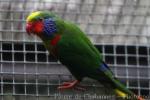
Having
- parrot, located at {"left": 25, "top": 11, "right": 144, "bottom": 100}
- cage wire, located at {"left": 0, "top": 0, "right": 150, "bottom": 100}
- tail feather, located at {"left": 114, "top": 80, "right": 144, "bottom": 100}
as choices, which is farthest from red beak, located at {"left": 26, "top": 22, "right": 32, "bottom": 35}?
tail feather, located at {"left": 114, "top": 80, "right": 144, "bottom": 100}

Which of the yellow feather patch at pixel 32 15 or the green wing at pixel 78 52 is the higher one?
the yellow feather patch at pixel 32 15

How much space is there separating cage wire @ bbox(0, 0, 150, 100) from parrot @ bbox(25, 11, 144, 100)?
0.10m

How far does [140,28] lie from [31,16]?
43 cm

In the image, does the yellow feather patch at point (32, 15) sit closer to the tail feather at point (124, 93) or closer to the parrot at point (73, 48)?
the parrot at point (73, 48)

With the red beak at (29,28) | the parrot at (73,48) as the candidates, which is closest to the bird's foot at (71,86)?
the parrot at (73,48)

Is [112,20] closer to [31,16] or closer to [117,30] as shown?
[117,30]

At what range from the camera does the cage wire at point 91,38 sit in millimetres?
3064

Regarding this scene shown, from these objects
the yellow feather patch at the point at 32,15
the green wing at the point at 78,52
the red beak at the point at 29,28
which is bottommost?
the green wing at the point at 78,52

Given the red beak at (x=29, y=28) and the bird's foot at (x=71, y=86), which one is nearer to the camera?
the red beak at (x=29, y=28)

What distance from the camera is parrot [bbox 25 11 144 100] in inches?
115

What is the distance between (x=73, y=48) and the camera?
2949mm

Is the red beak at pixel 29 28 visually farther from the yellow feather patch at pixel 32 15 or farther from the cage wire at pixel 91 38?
the cage wire at pixel 91 38

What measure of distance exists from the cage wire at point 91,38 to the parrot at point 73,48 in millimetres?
97

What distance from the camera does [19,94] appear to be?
10.0ft
